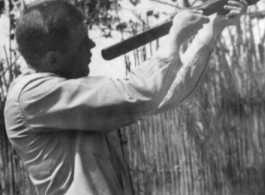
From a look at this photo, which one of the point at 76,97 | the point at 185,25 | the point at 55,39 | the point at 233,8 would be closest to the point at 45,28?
the point at 55,39

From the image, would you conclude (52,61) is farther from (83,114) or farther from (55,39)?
(83,114)

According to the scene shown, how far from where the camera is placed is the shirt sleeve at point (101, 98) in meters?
1.27

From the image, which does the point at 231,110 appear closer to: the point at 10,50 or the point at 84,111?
the point at 10,50

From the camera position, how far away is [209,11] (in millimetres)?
1513

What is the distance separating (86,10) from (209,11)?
6.45 feet

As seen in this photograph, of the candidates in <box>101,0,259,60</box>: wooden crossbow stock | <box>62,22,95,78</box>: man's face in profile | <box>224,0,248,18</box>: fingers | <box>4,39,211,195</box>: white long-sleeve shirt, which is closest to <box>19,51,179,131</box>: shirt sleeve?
<box>4,39,211,195</box>: white long-sleeve shirt

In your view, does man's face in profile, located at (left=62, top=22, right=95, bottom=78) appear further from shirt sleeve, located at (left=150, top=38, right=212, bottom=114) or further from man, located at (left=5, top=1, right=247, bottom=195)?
shirt sleeve, located at (left=150, top=38, right=212, bottom=114)

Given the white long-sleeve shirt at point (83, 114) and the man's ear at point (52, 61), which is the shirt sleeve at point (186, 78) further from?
the man's ear at point (52, 61)

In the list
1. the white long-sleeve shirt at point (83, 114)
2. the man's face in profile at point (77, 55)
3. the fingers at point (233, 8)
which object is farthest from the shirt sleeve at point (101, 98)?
the fingers at point (233, 8)

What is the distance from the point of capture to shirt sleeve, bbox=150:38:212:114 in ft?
4.33

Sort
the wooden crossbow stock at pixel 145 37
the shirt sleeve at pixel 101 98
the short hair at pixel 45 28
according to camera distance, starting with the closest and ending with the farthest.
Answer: the shirt sleeve at pixel 101 98 → the short hair at pixel 45 28 → the wooden crossbow stock at pixel 145 37

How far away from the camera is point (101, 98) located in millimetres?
1270

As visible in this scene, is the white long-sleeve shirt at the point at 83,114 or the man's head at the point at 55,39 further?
the man's head at the point at 55,39

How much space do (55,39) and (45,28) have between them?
45 mm
